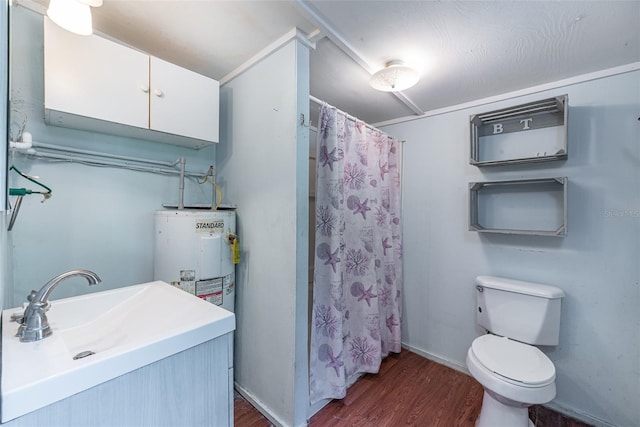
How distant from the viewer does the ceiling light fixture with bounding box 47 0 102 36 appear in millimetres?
1018

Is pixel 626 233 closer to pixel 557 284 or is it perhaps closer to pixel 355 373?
pixel 557 284

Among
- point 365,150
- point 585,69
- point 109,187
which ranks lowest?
point 109,187

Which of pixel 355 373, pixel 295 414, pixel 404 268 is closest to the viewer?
pixel 295 414

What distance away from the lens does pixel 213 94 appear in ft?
5.29

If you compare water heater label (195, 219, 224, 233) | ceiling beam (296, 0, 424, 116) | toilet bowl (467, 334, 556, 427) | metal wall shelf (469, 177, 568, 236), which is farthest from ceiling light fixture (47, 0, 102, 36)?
toilet bowl (467, 334, 556, 427)

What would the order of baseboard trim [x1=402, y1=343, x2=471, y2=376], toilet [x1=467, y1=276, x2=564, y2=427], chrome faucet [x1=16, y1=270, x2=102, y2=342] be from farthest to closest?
baseboard trim [x1=402, y1=343, x2=471, y2=376], toilet [x1=467, y1=276, x2=564, y2=427], chrome faucet [x1=16, y1=270, x2=102, y2=342]

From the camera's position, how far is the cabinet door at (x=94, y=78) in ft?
3.72

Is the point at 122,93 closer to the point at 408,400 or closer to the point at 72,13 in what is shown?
the point at 72,13

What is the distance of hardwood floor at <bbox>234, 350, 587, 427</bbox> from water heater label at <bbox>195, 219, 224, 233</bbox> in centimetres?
108

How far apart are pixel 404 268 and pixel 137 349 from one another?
2095 mm

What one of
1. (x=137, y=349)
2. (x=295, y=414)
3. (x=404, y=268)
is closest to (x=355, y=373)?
(x=295, y=414)

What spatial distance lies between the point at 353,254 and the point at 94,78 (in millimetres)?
1667

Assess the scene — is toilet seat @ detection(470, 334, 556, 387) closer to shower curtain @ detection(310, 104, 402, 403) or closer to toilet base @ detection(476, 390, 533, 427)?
toilet base @ detection(476, 390, 533, 427)

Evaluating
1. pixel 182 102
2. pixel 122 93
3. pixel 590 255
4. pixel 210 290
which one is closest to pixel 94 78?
pixel 122 93
